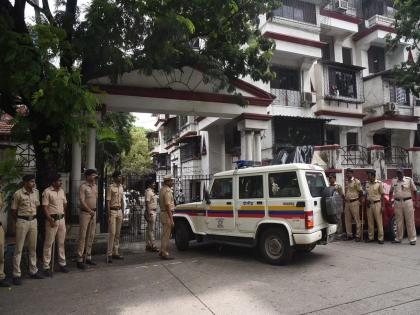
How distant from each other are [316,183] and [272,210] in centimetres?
111

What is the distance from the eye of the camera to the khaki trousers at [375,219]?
29.2 ft

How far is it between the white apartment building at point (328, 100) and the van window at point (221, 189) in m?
5.70

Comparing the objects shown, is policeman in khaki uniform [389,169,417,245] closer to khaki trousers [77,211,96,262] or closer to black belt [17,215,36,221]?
khaki trousers [77,211,96,262]

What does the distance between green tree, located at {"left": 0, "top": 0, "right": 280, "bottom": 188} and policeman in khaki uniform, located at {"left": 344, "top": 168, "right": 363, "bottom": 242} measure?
4.53 meters

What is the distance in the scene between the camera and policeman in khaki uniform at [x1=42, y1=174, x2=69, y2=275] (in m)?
6.55

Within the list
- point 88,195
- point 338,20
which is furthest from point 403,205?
point 338,20

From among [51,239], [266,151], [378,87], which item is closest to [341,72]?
[378,87]

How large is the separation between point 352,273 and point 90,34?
7003 millimetres

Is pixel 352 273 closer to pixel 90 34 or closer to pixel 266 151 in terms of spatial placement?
pixel 90 34

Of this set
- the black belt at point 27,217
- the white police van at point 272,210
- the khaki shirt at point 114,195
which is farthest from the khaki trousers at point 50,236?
the white police van at point 272,210

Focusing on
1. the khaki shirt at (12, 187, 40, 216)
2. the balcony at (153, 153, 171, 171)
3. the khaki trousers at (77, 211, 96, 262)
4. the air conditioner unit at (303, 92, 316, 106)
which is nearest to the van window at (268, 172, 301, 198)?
the khaki trousers at (77, 211, 96, 262)

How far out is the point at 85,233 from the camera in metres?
7.23

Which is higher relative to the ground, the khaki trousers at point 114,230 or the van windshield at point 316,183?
the van windshield at point 316,183

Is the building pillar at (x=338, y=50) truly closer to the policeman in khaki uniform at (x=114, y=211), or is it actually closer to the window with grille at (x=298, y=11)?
the window with grille at (x=298, y=11)
